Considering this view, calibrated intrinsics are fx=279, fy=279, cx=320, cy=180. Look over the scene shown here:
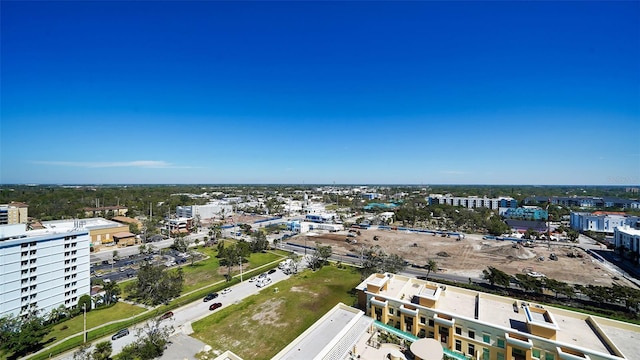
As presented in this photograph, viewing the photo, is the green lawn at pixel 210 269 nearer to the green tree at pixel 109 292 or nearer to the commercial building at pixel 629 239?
the green tree at pixel 109 292

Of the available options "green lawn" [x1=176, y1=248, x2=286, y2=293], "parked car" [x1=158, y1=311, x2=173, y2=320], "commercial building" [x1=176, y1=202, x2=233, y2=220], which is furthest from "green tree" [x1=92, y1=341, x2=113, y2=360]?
"commercial building" [x1=176, y1=202, x2=233, y2=220]

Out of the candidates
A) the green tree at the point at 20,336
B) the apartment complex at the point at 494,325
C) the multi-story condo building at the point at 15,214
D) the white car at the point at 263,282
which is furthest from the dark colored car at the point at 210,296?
the multi-story condo building at the point at 15,214

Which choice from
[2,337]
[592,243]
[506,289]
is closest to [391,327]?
[506,289]

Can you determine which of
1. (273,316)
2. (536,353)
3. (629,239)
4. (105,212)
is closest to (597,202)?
(629,239)

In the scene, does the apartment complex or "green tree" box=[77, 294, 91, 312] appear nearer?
the apartment complex

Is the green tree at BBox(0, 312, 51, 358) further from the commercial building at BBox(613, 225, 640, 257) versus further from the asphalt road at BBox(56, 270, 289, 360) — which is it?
the commercial building at BBox(613, 225, 640, 257)
